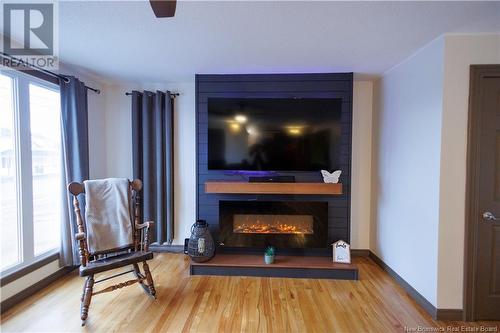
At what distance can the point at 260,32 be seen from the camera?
1.85m

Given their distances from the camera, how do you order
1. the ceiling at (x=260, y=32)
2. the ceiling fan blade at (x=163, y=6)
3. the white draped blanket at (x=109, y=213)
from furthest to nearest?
the white draped blanket at (x=109, y=213), the ceiling at (x=260, y=32), the ceiling fan blade at (x=163, y=6)

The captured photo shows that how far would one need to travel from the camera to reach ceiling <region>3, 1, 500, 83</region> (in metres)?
1.55

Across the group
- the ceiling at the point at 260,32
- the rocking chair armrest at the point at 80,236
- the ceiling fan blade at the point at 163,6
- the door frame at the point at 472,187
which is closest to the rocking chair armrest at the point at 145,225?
the rocking chair armrest at the point at 80,236

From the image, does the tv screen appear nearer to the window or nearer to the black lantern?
the black lantern

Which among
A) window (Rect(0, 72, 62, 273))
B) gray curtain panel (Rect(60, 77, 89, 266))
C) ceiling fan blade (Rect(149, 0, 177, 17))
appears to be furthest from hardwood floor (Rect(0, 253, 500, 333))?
ceiling fan blade (Rect(149, 0, 177, 17))

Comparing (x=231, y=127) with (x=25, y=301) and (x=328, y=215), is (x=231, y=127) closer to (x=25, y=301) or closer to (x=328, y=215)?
(x=328, y=215)

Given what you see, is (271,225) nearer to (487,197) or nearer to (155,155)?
(155,155)

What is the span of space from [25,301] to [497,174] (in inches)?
165

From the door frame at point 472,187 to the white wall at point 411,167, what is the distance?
212 mm

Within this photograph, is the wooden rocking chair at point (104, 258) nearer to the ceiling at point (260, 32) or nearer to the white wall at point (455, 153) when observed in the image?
the ceiling at point (260, 32)

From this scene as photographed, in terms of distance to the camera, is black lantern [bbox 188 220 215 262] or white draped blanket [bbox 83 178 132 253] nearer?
white draped blanket [bbox 83 178 132 253]

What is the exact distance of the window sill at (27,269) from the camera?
6.53 feet

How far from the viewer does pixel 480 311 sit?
1.89 metres

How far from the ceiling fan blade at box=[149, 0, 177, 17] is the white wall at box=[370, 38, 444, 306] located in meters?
2.08
